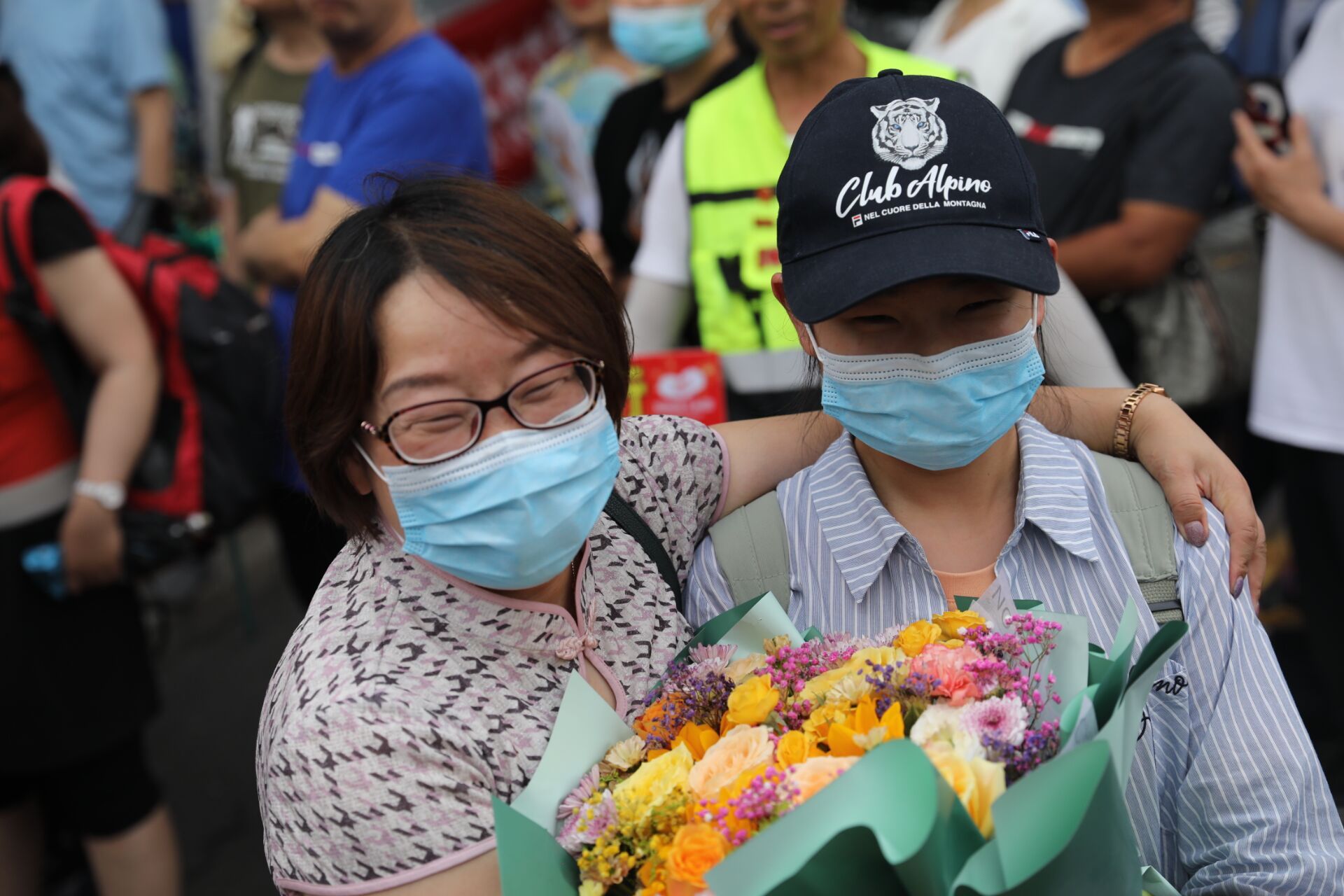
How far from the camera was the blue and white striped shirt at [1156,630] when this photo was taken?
1692 millimetres

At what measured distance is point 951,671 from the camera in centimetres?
139

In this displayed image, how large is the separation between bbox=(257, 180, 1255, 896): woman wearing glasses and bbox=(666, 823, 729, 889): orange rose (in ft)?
1.07

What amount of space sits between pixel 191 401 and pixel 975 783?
2.86 metres

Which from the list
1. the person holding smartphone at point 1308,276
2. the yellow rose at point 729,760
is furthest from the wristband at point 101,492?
the person holding smartphone at point 1308,276

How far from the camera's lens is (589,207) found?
4.87 m

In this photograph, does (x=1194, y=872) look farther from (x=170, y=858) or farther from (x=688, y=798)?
(x=170, y=858)

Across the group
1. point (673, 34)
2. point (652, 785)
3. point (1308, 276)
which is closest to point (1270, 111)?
point (1308, 276)

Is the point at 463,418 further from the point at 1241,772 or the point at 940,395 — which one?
the point at 1241,772

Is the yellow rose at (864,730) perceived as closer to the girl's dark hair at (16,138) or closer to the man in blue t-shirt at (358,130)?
the man in blue t-shirt at (358,130)

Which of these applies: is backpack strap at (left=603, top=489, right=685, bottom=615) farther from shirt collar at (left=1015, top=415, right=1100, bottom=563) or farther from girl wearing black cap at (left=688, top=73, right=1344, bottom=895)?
shirt collar at (left=1015, top=415, right=1100, bottom=563)

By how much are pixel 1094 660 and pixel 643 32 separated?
119 inches

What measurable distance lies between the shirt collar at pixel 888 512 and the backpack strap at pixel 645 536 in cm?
24

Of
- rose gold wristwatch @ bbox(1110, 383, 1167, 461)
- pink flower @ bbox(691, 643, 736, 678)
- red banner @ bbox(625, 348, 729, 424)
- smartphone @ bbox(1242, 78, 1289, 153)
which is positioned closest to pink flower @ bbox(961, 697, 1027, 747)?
pink flower @ bbox(691, 643, 736, 678)

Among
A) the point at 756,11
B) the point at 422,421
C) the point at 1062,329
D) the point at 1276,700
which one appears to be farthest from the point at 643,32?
the point at 1276,700
